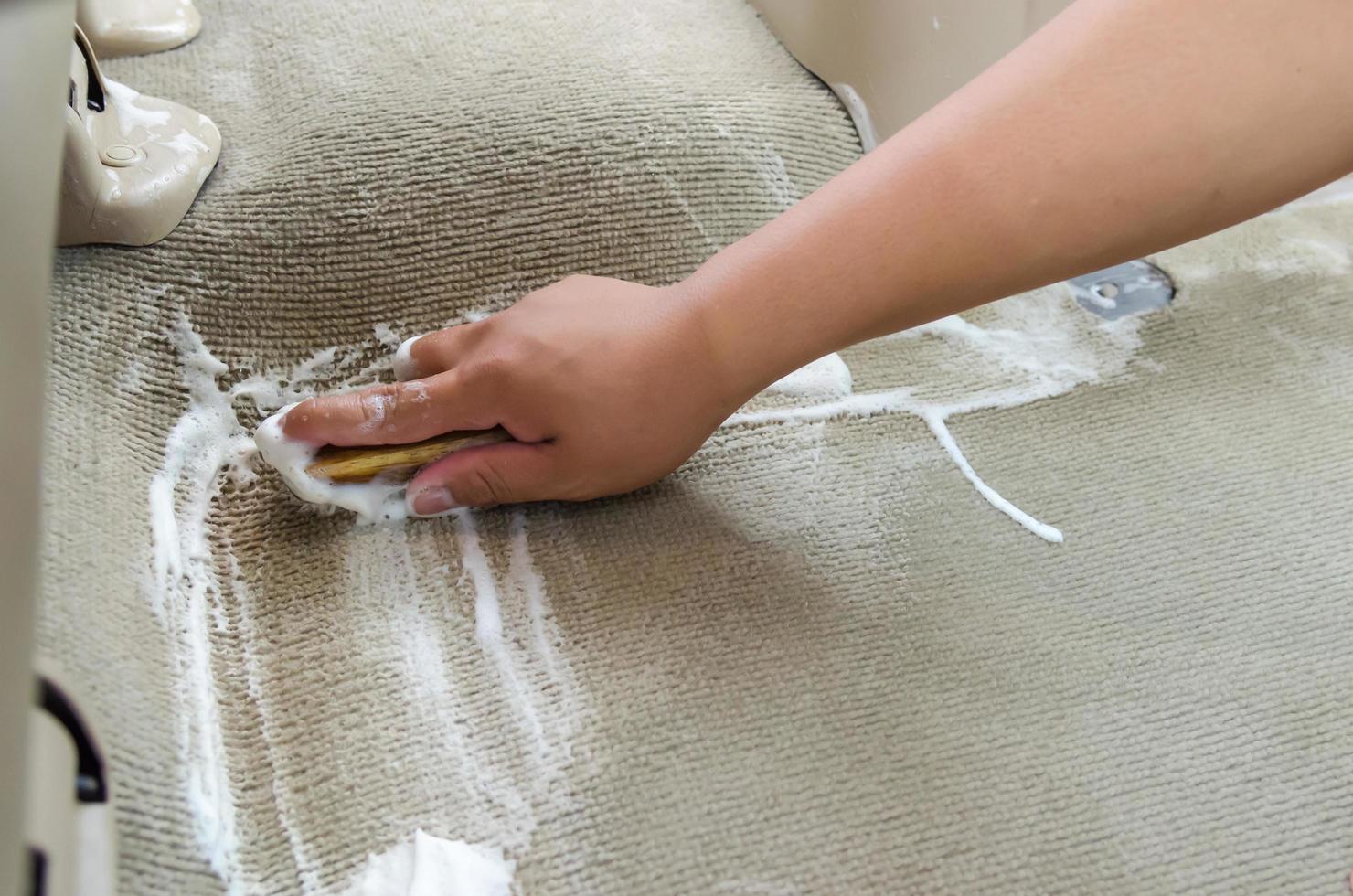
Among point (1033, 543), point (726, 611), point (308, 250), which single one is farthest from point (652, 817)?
point (308, 250)

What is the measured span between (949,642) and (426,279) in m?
0.40

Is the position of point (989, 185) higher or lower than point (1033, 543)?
higher

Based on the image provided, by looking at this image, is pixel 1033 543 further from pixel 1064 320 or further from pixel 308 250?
pixel 308 250

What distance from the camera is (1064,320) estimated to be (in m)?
0.78

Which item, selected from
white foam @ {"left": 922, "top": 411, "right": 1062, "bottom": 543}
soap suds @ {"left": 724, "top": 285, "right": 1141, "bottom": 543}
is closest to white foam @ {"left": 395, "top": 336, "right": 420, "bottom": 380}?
soap suds @ {"left": 724, "top": 285, "right": 1141, "bottom": 543}

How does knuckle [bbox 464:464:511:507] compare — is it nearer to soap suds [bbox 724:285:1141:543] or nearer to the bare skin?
the bare skin

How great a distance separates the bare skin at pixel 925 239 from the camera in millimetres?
490

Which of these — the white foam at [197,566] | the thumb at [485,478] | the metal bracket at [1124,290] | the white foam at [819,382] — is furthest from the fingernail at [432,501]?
the metal bracket at [1124,290]

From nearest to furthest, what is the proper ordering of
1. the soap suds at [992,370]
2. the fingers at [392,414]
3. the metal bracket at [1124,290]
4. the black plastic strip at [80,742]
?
the black plastic strip at [80,742] → the fingers at [392,414] → the soap suds at [992,370] → the metal bracket at [1124,290]

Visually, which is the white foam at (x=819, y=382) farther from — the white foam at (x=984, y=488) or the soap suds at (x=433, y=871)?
the soap suds at (x=433, y=871)

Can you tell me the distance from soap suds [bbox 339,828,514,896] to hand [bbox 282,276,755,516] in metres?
0.20

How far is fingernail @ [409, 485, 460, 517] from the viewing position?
59 centimetres

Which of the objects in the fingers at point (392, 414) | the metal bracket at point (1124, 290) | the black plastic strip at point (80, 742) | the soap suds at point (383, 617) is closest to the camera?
the black plastic strip at point (80, 742)

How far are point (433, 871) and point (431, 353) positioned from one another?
0.97 ft
